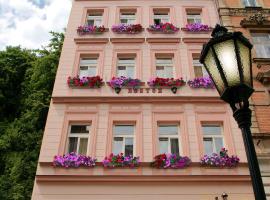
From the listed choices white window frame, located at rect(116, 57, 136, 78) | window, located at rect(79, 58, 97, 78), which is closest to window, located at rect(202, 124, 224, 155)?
white window frame, located at rect(116, 57, 136, 78)

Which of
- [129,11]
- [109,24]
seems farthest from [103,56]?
[129,11]

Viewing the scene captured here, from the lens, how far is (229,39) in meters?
4.19

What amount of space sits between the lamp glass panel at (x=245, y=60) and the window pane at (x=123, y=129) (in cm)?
1008

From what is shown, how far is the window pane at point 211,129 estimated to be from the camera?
13.9 meters

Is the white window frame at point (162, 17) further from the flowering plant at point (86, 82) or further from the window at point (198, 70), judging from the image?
the flowering plant at point (86, 82)

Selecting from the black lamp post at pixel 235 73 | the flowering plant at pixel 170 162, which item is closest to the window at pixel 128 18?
the flowering plant at pixel 170 162

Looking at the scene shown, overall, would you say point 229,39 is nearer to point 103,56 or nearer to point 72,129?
point 72,129

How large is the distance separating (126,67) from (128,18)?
3.79 m

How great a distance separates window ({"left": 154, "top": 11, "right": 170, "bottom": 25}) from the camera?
719 inches

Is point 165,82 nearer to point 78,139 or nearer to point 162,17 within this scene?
point 78,139

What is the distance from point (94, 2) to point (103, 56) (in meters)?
4.46

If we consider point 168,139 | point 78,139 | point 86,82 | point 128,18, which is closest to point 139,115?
point 168,139

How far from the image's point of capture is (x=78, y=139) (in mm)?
13695

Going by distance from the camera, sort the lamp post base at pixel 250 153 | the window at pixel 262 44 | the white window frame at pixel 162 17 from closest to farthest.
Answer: the lamp post base at pixel 250 153 → the window at pixel 262 44 → the white window frame at pixel 162 17
